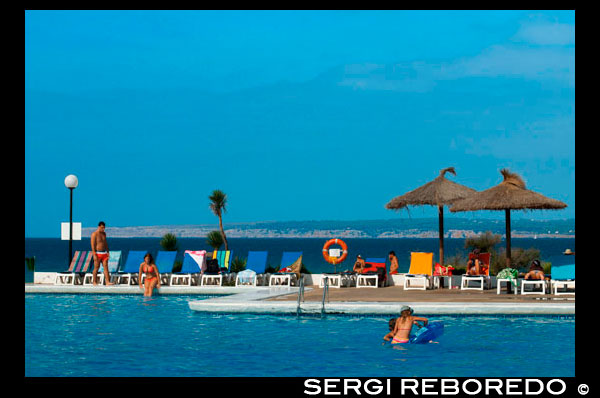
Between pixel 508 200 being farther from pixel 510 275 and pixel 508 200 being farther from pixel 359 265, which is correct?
pixel 359 265

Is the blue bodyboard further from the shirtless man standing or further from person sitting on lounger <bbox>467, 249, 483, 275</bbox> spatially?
the shirtless man standing

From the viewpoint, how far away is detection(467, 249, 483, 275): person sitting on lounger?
1501 cm

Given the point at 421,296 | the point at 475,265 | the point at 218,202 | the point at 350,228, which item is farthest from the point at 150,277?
the point at 350,228

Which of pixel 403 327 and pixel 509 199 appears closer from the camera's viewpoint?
pixel 403 327

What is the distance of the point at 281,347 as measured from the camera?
949 centimetres

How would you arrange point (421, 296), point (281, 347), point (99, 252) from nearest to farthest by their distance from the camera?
point (281, 347)
point (421, 296)
point (99, 252)

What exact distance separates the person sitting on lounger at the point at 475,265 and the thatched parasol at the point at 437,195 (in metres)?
1.78

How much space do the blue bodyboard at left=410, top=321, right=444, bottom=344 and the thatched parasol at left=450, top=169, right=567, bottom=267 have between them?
592 cm

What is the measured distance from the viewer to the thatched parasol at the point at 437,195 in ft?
55.4

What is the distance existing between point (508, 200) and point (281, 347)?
7.22 metres

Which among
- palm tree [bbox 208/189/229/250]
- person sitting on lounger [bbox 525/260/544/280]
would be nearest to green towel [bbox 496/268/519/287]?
person sitting on lounger [bbox 525/260/544/280]
